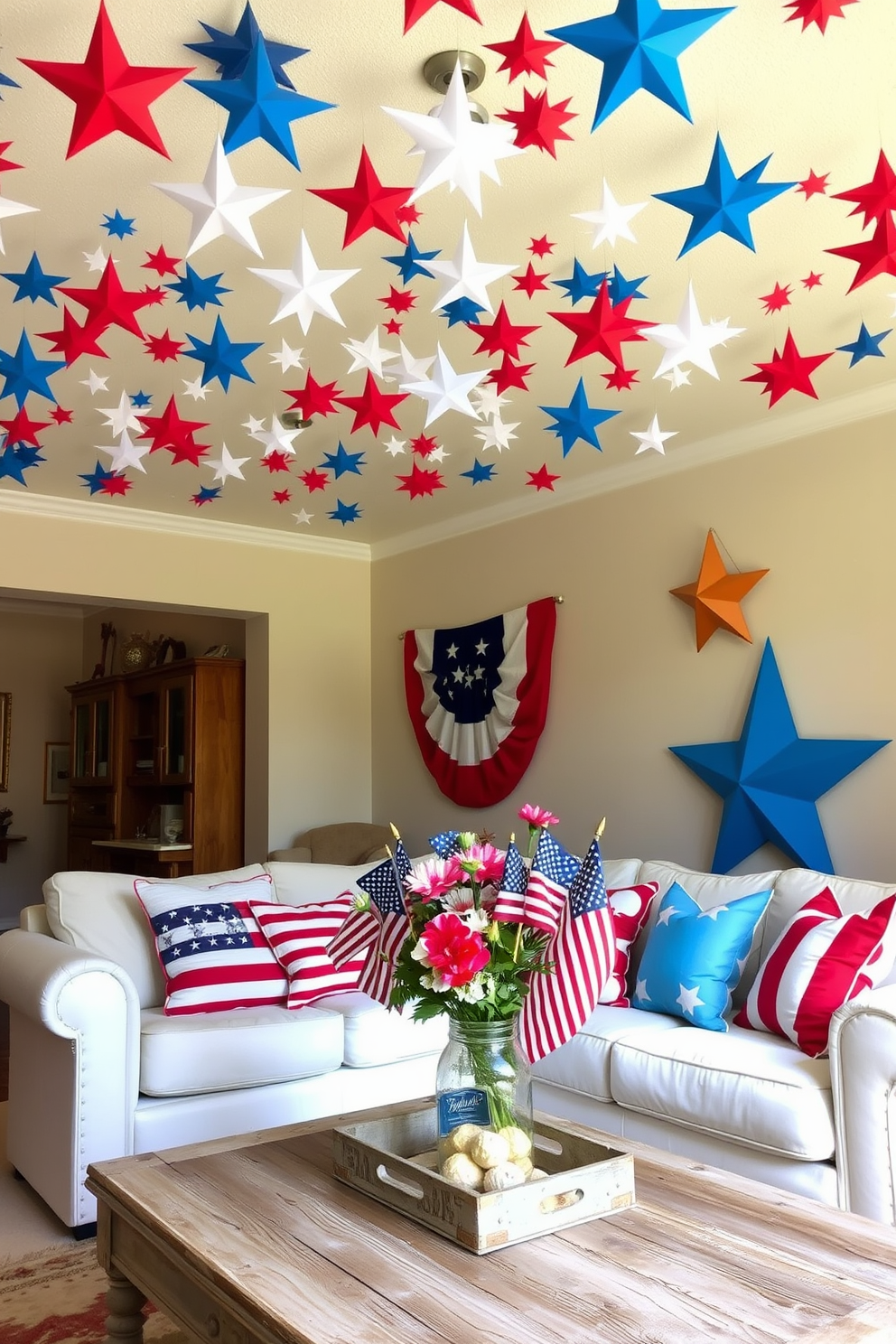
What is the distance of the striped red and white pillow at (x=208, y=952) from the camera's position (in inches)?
128

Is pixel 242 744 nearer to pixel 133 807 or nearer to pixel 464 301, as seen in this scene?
pixel 133 807

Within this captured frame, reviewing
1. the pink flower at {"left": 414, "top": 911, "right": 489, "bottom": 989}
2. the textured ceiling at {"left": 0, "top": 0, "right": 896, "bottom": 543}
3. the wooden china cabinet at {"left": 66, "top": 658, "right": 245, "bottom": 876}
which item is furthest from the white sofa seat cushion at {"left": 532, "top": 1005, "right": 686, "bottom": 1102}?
the wooden china cabinet at {"left": 66, "top": 658, "right": 245, "bottom": 876}

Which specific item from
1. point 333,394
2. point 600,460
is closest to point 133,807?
point 600,460

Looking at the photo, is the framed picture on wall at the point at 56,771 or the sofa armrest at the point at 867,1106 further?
the framed picture on wall at the point at 56,771

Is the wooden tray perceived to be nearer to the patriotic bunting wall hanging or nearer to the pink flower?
the pink flower

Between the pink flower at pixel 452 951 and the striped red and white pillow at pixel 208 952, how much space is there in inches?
67.7

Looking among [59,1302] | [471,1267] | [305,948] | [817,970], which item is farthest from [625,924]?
[471,1267]

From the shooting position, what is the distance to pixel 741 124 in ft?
7.79

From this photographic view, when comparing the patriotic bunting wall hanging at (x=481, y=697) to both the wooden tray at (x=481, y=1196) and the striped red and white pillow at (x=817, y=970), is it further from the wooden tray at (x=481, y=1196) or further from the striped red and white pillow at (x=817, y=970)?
the wooden tray at (x=481, y=1196)

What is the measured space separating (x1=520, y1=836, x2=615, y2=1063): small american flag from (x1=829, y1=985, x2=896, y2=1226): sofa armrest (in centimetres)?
100

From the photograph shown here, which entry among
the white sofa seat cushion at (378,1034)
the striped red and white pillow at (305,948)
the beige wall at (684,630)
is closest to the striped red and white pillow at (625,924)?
the white sofa seat cushion at (378,1034)

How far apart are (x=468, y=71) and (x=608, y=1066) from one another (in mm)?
2518

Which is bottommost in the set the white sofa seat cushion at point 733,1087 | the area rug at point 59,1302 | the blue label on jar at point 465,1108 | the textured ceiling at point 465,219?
the area rug at point 59,1302

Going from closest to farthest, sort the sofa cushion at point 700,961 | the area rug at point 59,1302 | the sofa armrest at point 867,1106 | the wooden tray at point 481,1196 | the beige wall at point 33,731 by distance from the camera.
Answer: the wooden tray at point 481,1196 < the area rug at point 59,1302 < the sofa armrest at point 867,1106 < the sofa cushion at point 700,961 < the beige wall at point 33,731
